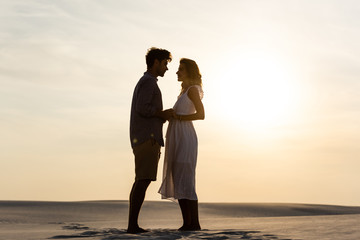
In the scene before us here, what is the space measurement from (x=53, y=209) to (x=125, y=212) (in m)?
1.78

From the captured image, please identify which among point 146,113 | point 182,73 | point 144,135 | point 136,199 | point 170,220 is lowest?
point 170,220

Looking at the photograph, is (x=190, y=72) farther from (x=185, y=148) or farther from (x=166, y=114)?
(x=185, y=148)

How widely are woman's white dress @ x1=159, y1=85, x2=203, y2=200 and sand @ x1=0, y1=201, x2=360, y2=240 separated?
55 cm

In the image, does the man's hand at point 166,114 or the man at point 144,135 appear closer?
the man at point 144,135

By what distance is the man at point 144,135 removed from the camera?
23.3 feet

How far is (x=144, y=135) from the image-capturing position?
7.15 m

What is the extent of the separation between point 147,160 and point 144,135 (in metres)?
0.33

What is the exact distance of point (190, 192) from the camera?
7.45 metres

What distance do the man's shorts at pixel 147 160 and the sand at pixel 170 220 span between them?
28.4 inches

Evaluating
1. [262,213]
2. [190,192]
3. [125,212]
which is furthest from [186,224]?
[262,213]

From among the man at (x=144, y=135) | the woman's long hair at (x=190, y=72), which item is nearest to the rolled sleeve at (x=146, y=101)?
the man at (x=144, y=135)

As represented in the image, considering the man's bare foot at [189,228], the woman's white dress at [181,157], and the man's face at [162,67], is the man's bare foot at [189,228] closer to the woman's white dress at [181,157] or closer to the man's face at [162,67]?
the woman's white dress at [181,157]

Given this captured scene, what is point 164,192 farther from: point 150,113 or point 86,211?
point 86,211

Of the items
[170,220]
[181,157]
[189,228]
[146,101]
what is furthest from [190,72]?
[170,220]
